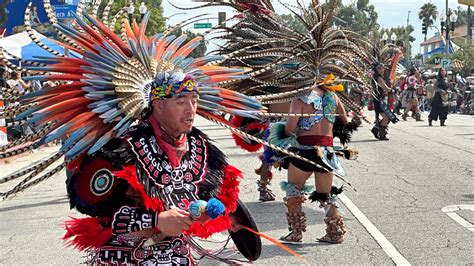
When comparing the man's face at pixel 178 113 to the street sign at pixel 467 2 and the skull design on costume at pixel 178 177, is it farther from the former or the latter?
the street sign at pixel 467 2

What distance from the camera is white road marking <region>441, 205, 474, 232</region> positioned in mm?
9352

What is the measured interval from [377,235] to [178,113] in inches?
191

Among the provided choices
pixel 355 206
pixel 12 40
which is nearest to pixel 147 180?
pixel 355 206

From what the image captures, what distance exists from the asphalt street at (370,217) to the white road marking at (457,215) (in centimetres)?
1

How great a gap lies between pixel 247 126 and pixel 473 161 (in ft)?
23.5

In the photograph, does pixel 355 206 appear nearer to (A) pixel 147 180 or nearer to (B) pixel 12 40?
(A) pixel 147 180

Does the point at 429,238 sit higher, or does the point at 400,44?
the point at 400,44

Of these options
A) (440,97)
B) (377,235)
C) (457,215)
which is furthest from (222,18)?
(440,97)

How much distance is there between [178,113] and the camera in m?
4.49

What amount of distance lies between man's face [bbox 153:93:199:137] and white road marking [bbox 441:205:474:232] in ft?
17.8

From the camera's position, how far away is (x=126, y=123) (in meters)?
4.45

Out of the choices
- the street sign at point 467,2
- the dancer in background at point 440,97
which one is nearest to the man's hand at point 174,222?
the dancer in background at point 440,97

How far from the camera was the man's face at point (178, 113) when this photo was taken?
4.48 metres

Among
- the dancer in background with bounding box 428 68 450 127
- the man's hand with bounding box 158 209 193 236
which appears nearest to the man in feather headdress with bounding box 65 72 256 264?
the man's hand with bounding box 158 209 193 236
